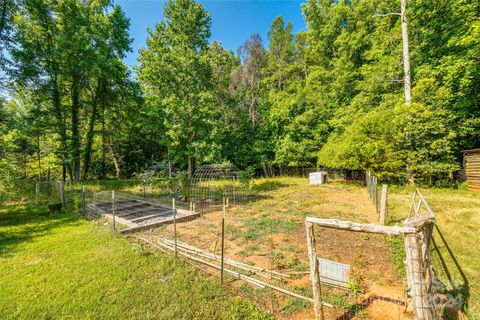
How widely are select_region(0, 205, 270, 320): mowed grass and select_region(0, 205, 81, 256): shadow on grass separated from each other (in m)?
0.08

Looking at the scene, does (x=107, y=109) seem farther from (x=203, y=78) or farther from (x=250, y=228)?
(x=250, y=228)

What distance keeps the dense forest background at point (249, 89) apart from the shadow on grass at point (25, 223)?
1805mm

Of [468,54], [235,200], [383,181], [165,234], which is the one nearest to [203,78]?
[235,200]

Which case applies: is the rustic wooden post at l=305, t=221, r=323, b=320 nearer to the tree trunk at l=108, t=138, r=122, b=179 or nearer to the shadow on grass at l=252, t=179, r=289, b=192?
the shadow on grass at l=252, t=179, r=289, b=192

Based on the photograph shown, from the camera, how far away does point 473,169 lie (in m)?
10.2

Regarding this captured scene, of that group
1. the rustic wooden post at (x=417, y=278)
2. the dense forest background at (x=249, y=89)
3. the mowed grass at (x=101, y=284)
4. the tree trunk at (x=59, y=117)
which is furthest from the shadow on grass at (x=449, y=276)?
the tree trunk at (x=59, y=117)

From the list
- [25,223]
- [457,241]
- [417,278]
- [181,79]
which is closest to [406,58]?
[457,241]

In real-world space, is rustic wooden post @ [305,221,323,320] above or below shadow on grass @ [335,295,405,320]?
above

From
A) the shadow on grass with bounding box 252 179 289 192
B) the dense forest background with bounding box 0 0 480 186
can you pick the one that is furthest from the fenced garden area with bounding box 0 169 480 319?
the shadow on grass with bounding box 252 179 289 192

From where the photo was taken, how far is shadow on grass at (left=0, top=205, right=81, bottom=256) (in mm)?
6234

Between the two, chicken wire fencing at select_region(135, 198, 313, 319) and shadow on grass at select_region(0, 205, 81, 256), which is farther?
shadow on grass at select_region(0, 205, 81, 256)

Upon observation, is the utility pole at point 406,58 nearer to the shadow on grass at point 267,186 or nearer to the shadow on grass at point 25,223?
the shadow on grass at point 267,186

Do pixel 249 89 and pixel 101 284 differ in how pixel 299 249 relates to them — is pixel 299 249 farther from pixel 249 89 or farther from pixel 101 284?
pixel 249 89

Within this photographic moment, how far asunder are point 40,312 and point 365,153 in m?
15.0
